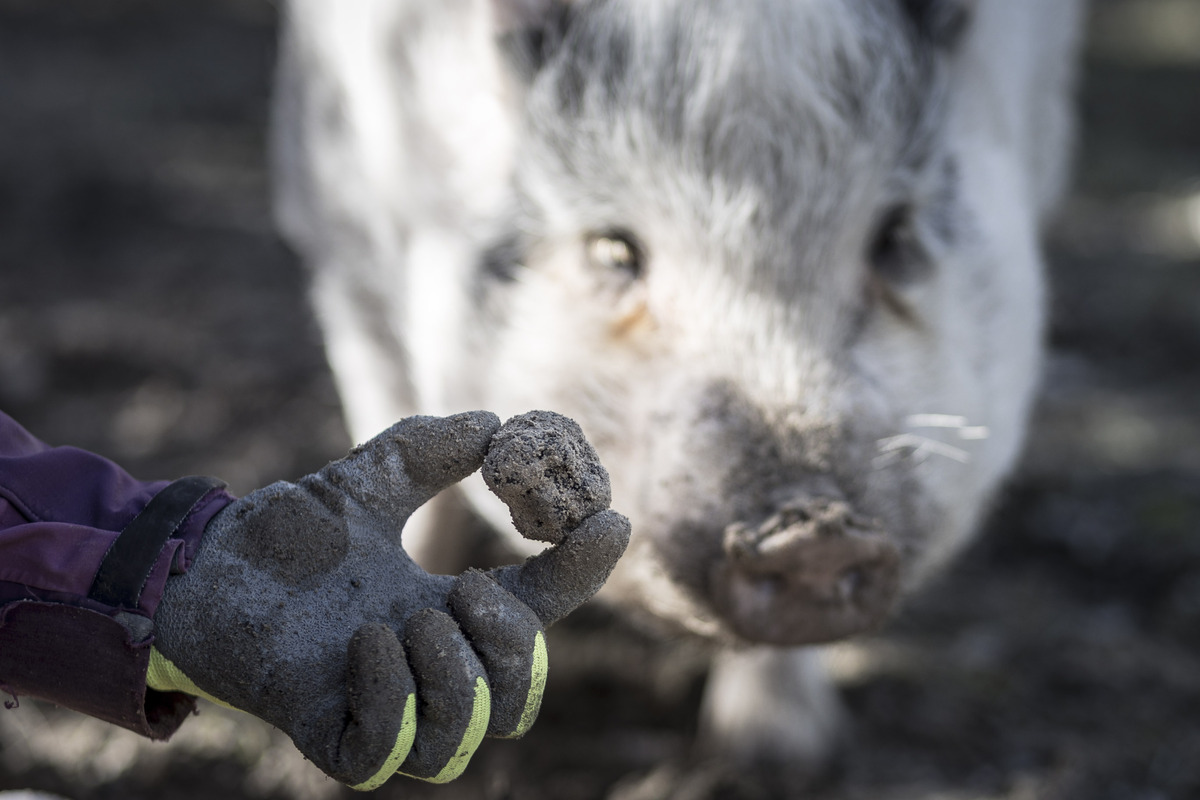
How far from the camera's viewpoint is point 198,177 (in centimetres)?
553

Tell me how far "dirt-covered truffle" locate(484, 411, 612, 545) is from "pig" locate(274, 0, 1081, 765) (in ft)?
1.41

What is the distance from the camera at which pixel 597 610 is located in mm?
2680

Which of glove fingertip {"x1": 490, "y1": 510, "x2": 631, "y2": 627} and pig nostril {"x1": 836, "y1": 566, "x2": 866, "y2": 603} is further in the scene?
pig nostril {"x1": 836, "y1": 566, "x2": 866, "y2": 603}

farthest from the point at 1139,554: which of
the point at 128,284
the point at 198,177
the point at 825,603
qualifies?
the point at 198,177

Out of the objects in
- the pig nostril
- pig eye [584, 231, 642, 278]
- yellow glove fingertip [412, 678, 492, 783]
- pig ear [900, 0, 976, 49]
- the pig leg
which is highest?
pig ear [900, 0, 976, 49]

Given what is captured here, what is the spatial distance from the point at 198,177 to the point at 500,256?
4.22 m

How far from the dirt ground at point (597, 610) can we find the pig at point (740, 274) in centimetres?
63

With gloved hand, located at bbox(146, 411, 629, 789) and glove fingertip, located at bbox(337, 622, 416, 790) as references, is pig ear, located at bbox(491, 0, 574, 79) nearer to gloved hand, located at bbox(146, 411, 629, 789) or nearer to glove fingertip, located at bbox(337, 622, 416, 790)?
gloved hand, located at bbox(146, 411, 629, 789)

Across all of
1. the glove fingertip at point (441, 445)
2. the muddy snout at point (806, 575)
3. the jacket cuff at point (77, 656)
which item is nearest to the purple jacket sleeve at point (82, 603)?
the jacket cuff at point (77, 656)

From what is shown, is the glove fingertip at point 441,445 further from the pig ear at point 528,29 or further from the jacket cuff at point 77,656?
the pig ear at point 528,29

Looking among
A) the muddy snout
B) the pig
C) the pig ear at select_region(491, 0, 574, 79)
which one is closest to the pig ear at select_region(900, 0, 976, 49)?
the pig

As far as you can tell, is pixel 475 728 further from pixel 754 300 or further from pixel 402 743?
pixel 754 300

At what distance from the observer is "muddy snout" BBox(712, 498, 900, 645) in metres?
1.35

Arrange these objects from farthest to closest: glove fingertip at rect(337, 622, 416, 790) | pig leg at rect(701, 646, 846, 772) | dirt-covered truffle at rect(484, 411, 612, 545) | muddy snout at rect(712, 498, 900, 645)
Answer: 1. pig leg at rect(701, 646, 846, 772)
2. muddy snout at rect(712, 498, 900, 645)
3. dirt-covered truffle at rect(484, 411, 612, 545)
4. glove fingertip at rect(337, 622, 416, 790)
